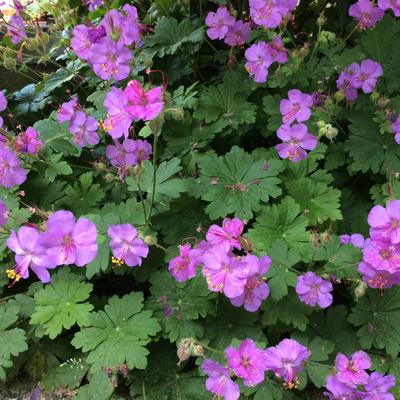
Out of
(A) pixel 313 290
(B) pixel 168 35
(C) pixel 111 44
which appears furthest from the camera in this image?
(B) pixel 168 35

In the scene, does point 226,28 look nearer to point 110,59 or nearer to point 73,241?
point 110,59

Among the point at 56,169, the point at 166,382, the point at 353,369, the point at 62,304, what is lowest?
the point at 166,382

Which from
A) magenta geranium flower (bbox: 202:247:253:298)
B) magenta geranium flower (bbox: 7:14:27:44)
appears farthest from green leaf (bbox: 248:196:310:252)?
magenta geranium flower (bbox: 7:14:27:44)

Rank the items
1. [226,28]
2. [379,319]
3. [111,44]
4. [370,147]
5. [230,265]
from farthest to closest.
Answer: [226,28] < [370,147] < [111,44] < [379,319] < [230,265]

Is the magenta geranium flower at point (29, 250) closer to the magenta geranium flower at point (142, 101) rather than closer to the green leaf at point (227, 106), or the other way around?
the magenta geranium flower at point (142, 101)

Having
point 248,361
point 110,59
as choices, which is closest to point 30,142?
point 110,59

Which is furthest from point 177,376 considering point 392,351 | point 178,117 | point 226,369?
point 178,117

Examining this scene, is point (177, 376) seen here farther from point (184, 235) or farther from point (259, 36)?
point (259, 36)
